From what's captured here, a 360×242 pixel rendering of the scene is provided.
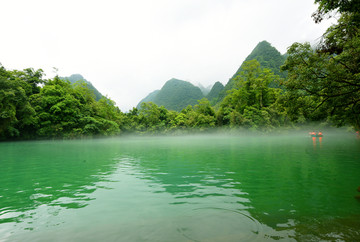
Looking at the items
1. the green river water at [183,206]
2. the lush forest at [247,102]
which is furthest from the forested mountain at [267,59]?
the green river water at [183,206]

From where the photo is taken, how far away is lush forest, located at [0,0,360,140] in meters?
11.1

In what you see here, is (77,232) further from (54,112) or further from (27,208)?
(54,112)

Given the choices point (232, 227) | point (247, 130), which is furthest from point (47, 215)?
point (247, 130)

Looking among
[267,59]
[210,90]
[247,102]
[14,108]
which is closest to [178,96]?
[210,90]

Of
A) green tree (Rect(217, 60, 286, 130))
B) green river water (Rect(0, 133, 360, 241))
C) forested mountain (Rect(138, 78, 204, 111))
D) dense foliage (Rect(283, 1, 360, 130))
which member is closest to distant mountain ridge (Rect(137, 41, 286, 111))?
forested mountain (Rect(138, 78, 204, 111))

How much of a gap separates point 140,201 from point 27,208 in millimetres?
2980

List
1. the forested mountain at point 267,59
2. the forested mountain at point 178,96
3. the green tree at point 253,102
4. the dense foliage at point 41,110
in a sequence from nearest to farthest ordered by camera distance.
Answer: the dense foliage at point 41,110 → the green tree at point 253,102 → the forested mountain at point 267,59 → the forested mountain at point 178,96

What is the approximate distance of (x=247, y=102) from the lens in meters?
53.4

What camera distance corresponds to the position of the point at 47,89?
41.6m

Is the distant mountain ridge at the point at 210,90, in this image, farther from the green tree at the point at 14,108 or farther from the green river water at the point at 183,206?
the green river water at the point at 183,206

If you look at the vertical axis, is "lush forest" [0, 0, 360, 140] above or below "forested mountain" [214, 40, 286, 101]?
below

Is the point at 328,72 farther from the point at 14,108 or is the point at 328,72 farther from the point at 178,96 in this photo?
the point at 178,96

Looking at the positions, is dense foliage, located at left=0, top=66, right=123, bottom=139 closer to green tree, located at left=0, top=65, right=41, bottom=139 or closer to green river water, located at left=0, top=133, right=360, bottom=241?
green tree, located at left=0, top=65, right=41, bottom=139

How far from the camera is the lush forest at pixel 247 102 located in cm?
1110
